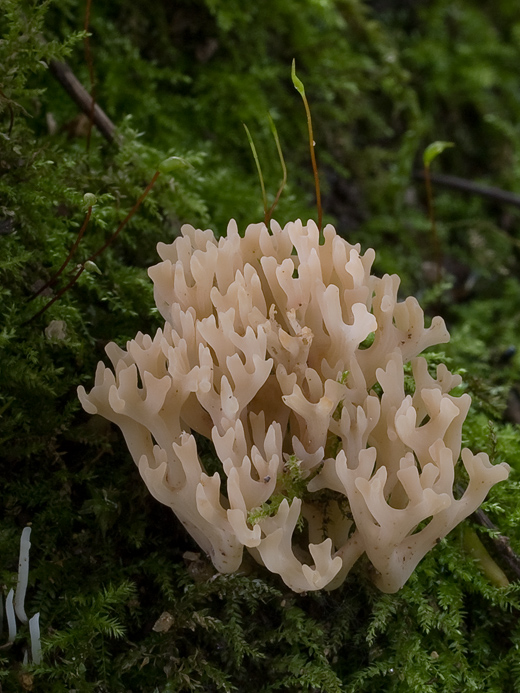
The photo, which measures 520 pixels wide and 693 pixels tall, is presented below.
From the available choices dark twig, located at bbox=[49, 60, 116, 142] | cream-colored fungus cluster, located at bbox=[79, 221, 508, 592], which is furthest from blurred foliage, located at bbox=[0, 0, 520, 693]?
cream-colored fungus cluster, located at bbox=[79, 221, 508, 592]

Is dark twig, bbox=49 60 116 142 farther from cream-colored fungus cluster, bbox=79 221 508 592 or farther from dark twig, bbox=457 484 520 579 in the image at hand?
dark twig, bbox=457 484 520 579

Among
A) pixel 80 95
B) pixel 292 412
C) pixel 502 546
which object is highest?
pixel 80 95

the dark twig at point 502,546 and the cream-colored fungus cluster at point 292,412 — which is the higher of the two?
the cream-colored fungus cluster at point 292,412

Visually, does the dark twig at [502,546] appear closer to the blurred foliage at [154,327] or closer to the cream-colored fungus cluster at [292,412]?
the blurred foliage at [154,327]

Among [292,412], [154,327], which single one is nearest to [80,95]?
[154,327]

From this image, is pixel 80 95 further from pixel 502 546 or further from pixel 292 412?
pixel 502 546

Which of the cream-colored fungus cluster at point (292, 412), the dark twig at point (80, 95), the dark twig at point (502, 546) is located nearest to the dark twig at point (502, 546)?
the dark twig at point (502, 546)

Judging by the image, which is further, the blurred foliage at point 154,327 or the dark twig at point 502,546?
the dark twig at point 502,546
